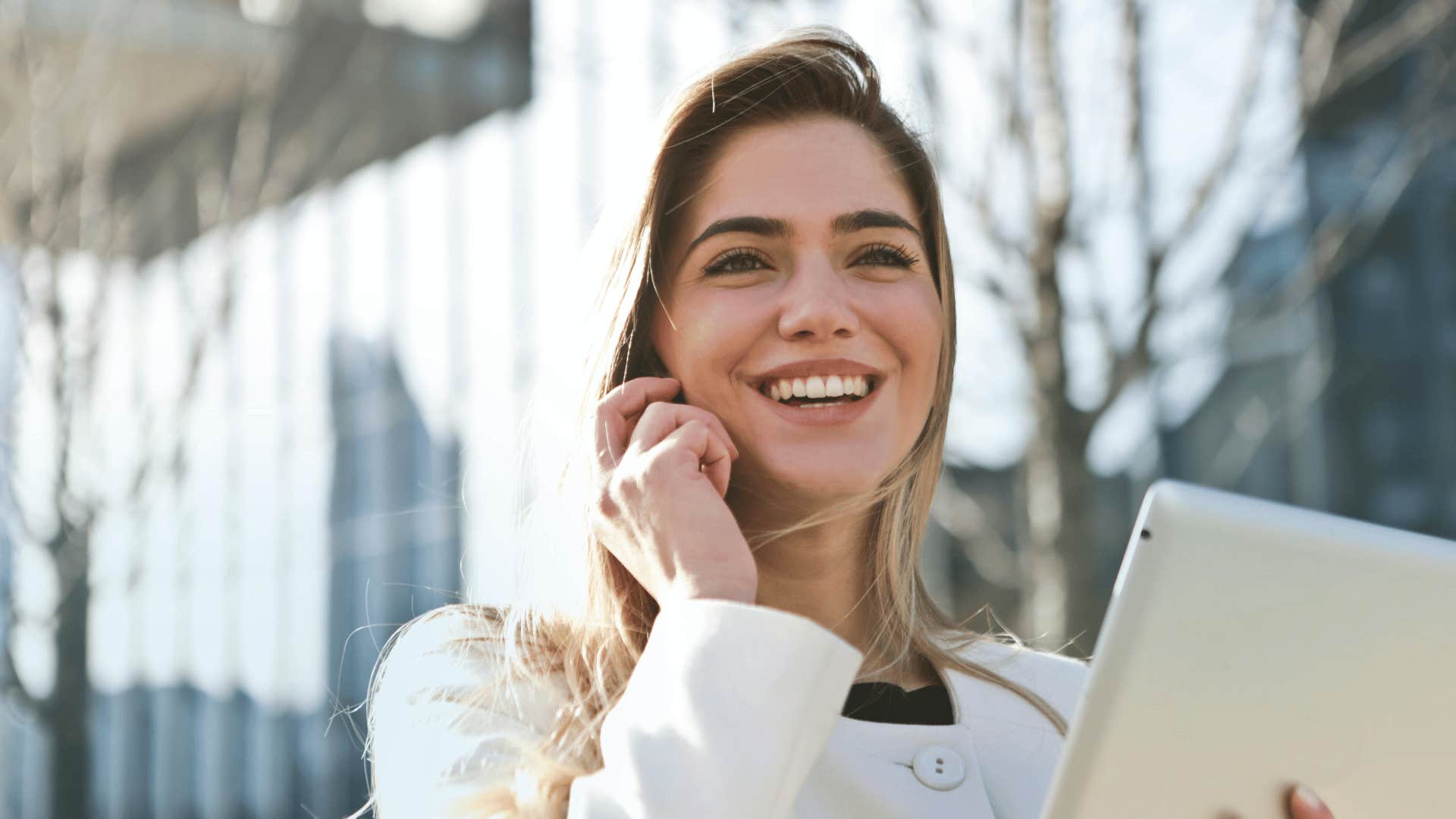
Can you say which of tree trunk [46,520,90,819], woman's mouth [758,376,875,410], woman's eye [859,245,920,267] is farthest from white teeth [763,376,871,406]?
tree trunk [46,520,90,819]

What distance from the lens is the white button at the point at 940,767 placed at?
6.34 ft

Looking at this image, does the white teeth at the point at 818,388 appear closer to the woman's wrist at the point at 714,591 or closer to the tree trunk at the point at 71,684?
the woman's wrist at the point at 714,591

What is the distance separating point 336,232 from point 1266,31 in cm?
755

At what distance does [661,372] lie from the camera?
226 cm

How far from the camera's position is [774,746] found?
4.86 ft

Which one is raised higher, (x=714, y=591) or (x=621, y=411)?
(x=621, y=411)

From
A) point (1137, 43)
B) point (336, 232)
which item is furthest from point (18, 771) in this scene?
point (1137, 43)

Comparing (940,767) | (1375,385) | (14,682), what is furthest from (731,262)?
(1375,385)

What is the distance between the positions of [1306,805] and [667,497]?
86 centimetres

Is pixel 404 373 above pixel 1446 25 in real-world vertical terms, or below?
below

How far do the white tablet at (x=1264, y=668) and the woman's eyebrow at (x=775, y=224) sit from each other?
3.29 ft

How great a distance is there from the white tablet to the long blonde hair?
77 centimetres

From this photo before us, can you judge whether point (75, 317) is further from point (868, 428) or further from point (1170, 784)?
point (1170, 784)

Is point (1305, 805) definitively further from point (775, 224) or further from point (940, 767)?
point (775, 224)
